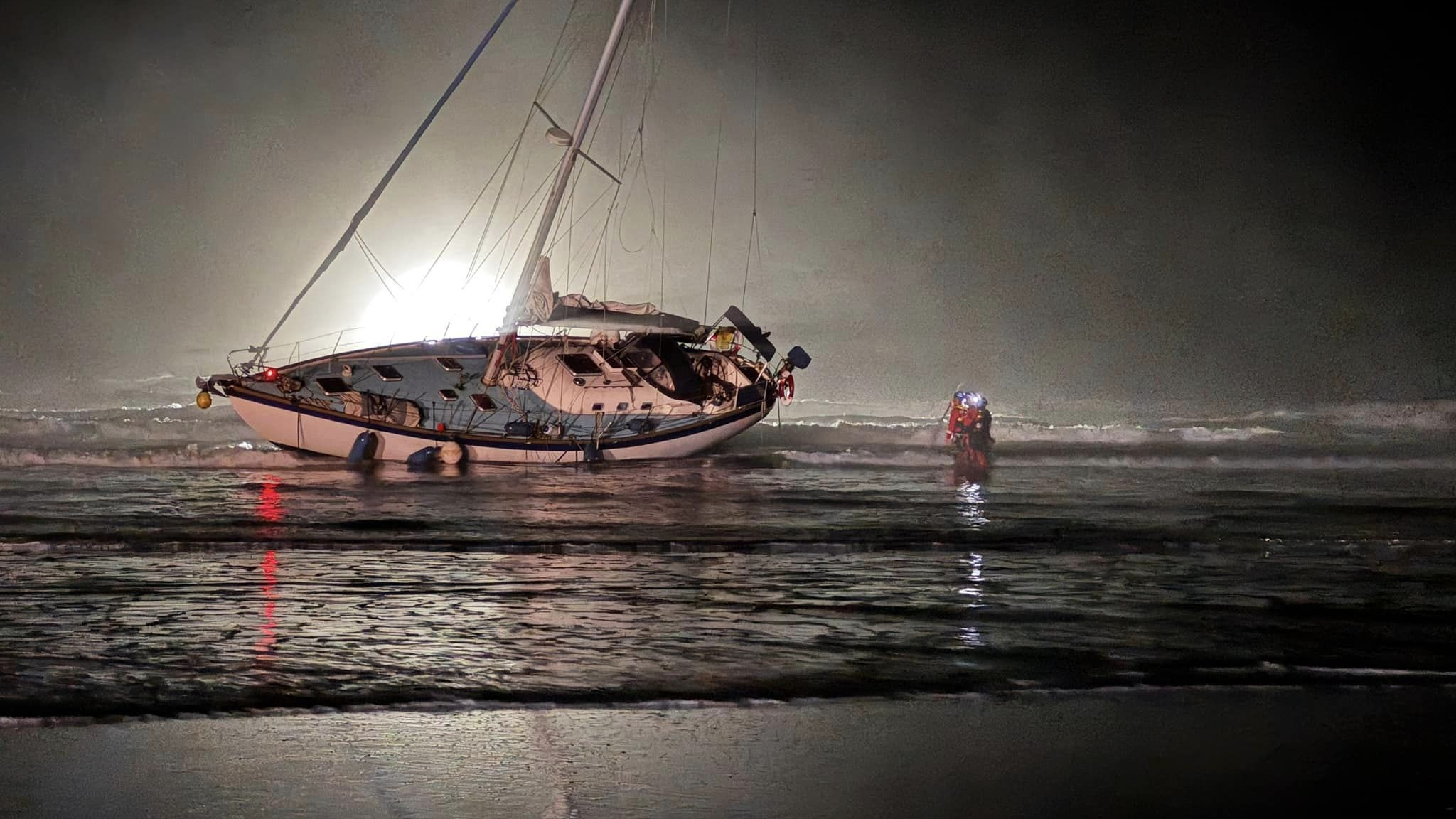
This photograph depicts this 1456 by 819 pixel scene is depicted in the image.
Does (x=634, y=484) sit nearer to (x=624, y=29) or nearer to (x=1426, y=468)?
(x=624, y=29)

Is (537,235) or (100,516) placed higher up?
(537,235)

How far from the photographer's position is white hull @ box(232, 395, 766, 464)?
980 inches

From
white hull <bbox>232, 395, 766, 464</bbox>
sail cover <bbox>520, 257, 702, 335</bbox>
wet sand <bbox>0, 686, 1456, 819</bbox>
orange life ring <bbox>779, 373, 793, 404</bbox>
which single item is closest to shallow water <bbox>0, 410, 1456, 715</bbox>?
wet sand <bbox>0, 686, 1456, 819</bbox>

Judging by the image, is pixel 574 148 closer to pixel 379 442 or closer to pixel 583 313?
pixel 583 313

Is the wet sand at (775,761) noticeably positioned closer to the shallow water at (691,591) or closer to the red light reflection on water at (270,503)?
the shallow water at (691,591)

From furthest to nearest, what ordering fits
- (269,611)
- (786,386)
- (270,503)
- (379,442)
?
1. (786,386)
2. (379,442)
3. (270,503)
4. (269,611)

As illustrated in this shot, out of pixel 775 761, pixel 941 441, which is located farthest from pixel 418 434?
pixel 775 761

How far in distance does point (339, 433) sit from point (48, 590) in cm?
1715

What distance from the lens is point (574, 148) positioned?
22953 millimetres

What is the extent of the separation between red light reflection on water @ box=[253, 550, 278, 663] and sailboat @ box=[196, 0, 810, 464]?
14.5 meters

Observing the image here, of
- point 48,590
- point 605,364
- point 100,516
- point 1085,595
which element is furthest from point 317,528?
point 605,364

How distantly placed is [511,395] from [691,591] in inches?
691

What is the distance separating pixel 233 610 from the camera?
753 centimetres

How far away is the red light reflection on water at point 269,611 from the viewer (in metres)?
6.28
